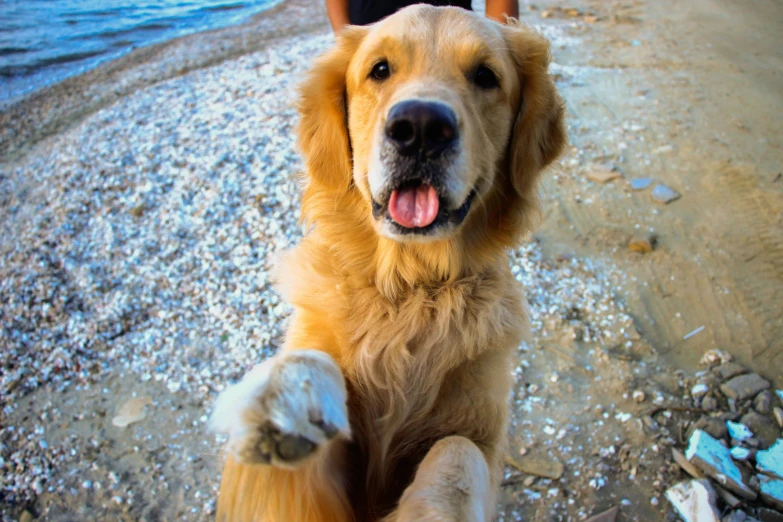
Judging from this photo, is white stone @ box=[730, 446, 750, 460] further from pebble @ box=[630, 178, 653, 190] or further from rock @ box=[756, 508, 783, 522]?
pebble @ box=[630, 178, 653, 190]

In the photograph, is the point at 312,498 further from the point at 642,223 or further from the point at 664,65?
the point at 664,65

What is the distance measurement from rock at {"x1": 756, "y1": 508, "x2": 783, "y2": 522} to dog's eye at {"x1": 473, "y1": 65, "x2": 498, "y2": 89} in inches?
96.2

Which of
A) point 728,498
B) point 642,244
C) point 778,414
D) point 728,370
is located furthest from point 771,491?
point 642,244

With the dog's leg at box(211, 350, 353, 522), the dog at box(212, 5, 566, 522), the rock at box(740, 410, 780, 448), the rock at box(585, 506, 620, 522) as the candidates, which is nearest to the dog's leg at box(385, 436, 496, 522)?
the dog at box(212, 5, 566, 522)

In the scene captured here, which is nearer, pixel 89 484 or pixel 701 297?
pixel 89 484

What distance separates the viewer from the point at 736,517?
2.56 metres

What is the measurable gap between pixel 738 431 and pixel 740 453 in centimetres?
15

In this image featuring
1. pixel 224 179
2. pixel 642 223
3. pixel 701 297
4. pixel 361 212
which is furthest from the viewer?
pixel 224 179

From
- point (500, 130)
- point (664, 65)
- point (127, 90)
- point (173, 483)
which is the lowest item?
point (173, 483)

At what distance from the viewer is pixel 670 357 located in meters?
3.38

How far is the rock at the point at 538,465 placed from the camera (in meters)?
2.86

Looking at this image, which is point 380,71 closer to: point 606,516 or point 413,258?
point 413,258

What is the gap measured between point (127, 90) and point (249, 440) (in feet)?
21.4

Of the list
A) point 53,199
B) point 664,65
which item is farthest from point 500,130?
point 664,65
